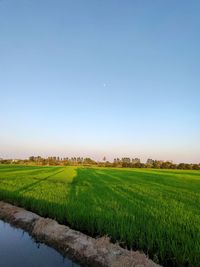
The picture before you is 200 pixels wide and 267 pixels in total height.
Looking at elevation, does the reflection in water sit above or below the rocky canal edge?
below

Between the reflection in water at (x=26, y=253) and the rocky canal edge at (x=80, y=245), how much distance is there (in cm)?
23

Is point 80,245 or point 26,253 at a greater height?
point 80,245

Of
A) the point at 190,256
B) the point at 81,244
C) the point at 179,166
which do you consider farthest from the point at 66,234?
the point at 179,166

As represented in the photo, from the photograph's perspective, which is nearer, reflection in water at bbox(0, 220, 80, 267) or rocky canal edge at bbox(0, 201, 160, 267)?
rocky canal edge at bbox(0, 201, 160, 267)

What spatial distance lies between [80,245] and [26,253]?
1.25 meters

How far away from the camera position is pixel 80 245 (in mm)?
7062

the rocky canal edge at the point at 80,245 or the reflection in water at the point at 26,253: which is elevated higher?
the rocky canal edge at the point at 80,245

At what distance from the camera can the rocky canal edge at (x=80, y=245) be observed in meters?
5.85

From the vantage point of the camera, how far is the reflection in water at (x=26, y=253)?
6484mm

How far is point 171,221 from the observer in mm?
8695

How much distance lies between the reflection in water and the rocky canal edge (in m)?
0.23

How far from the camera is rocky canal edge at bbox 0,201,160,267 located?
5852 millimetres

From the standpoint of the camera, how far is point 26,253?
7.16 meters

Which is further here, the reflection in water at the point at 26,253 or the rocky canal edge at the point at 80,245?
the reflection in water at the point at 26,253
